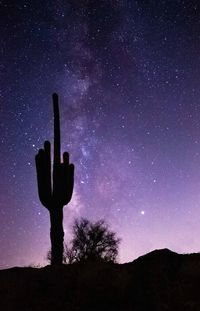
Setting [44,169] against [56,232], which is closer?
[44,169]

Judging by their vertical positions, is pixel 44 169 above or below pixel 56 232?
above

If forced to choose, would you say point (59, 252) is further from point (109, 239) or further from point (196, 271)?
point (109, 239)

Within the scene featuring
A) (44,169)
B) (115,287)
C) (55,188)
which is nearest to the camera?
(115,287)

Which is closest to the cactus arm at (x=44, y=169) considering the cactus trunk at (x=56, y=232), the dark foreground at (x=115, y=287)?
the cactus trunk at (x=56, y=232)

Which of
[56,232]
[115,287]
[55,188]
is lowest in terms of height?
[115,287]

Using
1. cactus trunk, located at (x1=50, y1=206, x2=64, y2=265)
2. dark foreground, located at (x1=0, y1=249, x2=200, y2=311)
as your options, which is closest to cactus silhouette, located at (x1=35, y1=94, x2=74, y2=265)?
cactus trunk, located at (x1=50, y1=206, x2=64, y2=265)

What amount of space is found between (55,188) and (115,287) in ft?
22.2

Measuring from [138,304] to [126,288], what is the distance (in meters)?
0.70

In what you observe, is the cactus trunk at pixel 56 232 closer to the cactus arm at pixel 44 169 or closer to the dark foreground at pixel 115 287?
the cactus arm at pixel 44 169

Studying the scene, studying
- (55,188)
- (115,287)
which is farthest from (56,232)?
(115,287)

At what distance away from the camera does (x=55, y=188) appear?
56.3 ft

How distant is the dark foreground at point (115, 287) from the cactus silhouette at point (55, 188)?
3.70 m

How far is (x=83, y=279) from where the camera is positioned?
11922 mm

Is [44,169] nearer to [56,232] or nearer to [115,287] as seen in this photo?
[56,232]
